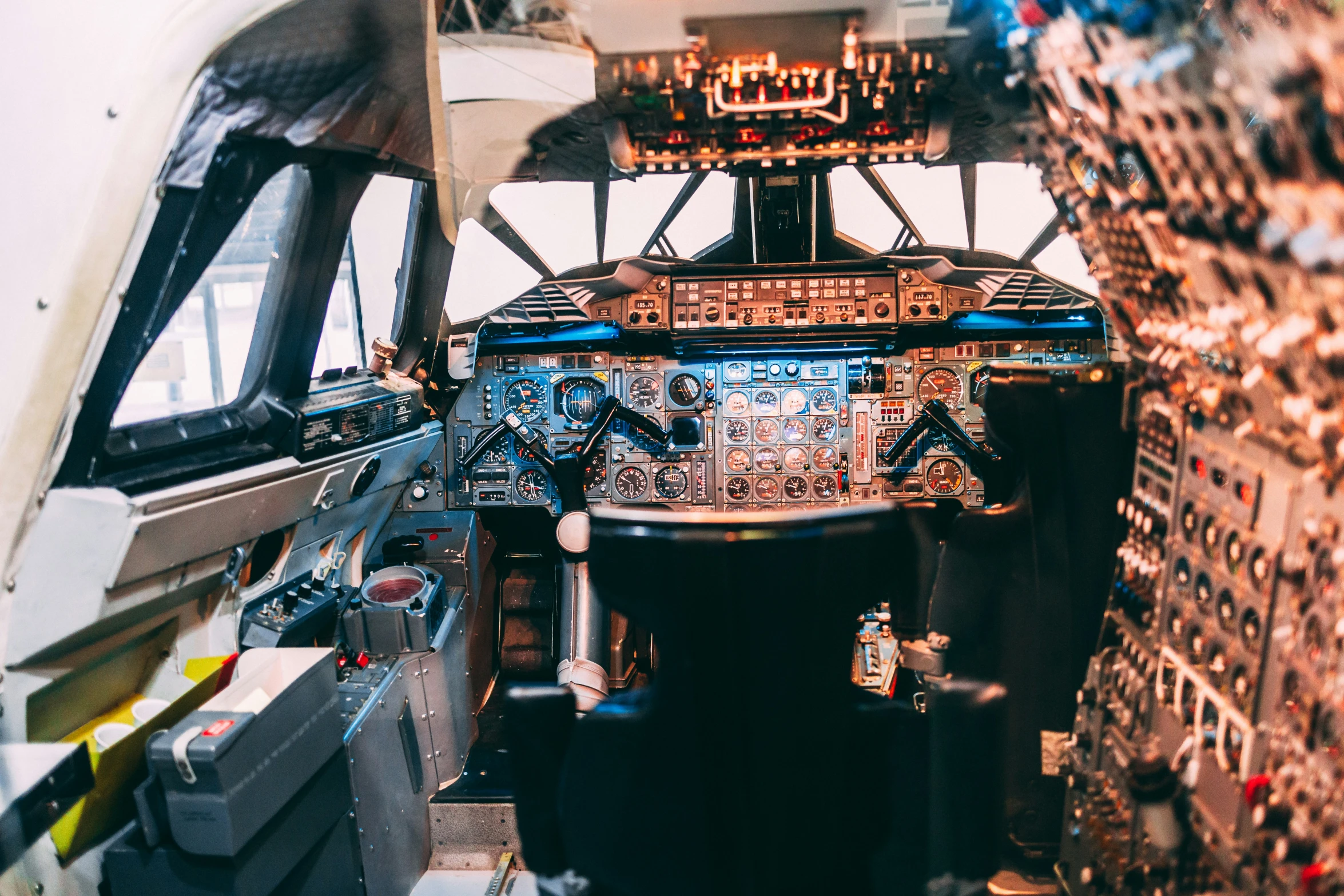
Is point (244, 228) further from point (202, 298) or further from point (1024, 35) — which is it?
point (1024, 35)

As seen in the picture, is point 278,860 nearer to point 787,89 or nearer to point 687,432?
point 787,89

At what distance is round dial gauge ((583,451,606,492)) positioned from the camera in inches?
163

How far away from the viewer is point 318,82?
2.06 meters

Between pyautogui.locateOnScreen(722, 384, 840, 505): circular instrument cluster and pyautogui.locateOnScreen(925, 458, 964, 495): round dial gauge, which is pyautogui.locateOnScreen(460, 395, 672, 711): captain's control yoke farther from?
pyautogui.locateOnScreen(925, 458, 964, 495): round dial gauge

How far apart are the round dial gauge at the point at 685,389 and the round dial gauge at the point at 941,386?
1212 mm

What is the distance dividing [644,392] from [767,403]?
68 cm

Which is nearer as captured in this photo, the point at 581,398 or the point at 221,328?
the point at 221,328

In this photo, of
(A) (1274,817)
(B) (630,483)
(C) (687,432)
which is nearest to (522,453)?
(B) (630,483)

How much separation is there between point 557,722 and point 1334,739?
1190mm

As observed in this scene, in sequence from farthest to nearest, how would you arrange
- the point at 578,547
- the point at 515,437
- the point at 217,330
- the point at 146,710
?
1. the point at 515,437
2. the point at 578,547
3. the point at 217,330
4. the point at 146,710

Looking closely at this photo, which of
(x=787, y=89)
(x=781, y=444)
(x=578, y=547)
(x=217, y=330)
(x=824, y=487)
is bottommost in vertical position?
(x=578, y=547)

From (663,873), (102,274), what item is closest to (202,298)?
(102,274)

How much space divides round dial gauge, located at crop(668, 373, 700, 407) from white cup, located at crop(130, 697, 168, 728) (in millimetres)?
2653

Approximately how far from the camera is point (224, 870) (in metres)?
1.83
